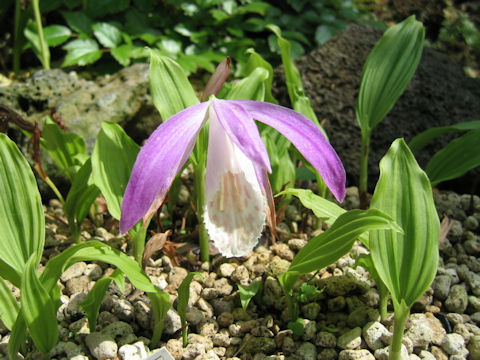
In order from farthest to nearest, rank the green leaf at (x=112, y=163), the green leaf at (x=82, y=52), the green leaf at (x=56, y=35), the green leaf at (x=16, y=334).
Answer: 1. the green leaf at (x=56, y=35)
2. the green leaf at (x=82, y=52)
3. the green leaf at (x=112, y=163)
4. the green leaf at (x=16, y=334)

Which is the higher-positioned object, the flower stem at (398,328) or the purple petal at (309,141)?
the purple petal at (309,141)

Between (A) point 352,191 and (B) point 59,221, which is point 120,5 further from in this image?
(A) point 352,191

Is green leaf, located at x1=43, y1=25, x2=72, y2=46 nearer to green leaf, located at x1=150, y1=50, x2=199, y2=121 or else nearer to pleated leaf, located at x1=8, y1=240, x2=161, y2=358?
green leaf, located at x1=150, y1=50, x2=199, y2=121

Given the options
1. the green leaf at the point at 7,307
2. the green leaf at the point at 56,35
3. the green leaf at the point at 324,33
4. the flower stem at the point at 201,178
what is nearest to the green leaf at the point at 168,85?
the flower stem at the point at 201,178

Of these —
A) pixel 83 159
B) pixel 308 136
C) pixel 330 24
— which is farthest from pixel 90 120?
pixel 330 24

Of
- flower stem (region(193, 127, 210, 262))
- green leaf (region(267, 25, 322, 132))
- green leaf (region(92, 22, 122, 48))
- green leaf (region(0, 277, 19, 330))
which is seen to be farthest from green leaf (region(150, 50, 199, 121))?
green leaf (region(92, 22, 122, 48))

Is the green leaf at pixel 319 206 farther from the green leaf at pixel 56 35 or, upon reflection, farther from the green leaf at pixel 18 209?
the green leaf at pixel 56 35

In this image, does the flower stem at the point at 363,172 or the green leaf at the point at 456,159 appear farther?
the flower stem at the point at 363,172
